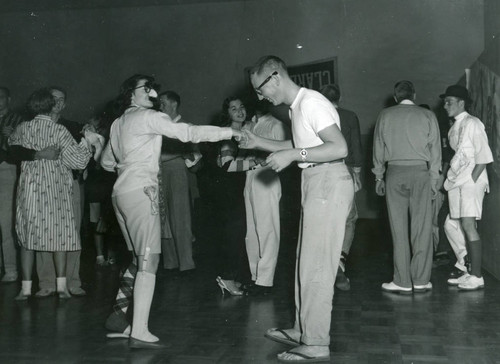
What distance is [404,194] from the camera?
488cm

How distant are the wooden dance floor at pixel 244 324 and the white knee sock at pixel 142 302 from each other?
4.0 inches

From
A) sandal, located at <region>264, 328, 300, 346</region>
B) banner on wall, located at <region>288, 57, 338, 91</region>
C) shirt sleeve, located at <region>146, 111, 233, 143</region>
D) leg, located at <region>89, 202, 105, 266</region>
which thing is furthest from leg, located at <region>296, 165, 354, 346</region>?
banner on wall, located at <region>288, 57, 338, 91</region>

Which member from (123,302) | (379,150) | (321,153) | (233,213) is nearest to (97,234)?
(233,213)

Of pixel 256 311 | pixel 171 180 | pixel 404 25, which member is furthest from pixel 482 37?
pixel 256 311

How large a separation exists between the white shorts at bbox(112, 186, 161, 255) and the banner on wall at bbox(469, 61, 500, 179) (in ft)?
10.5

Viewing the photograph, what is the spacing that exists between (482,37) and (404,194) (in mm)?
5547

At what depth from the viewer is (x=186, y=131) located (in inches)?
130

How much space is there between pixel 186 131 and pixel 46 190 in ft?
5.96

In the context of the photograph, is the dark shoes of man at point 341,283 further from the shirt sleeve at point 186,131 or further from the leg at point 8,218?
the leg at point 8,218

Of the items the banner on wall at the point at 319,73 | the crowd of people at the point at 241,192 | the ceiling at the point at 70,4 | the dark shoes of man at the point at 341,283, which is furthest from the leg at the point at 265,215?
the ceiling at the point at 70,4

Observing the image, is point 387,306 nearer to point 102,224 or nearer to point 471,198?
point 471,198

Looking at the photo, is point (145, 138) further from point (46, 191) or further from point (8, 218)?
point (8, 218)

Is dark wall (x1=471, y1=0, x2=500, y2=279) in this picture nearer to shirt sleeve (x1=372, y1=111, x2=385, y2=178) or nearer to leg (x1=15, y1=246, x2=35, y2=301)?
shirt sleeve (x1=372, y1=111, x2=385, y2=178)

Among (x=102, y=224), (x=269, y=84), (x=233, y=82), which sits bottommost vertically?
(x=102, y=224)
